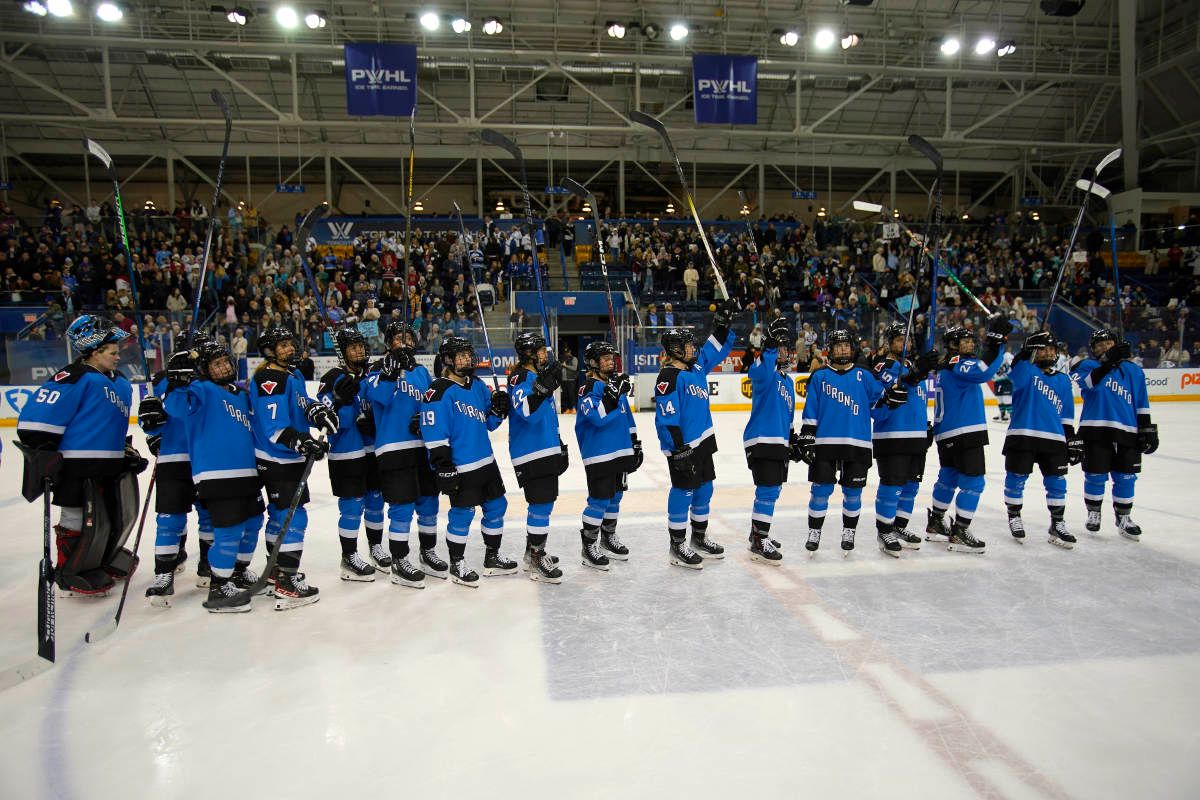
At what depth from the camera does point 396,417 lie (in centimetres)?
485

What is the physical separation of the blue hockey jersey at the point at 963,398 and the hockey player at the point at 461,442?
130 inches

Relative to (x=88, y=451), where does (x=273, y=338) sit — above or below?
above

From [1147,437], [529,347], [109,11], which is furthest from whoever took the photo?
[109,11]

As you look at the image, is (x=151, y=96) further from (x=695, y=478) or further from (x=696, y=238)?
(x=695, y=478)

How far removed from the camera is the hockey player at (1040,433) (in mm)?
5629

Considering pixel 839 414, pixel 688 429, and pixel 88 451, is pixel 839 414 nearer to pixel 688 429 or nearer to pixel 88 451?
pixel 688 429

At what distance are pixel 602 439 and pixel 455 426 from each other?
3.26 ft

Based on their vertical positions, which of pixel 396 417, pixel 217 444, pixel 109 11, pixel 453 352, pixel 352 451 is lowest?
pixel 352 451

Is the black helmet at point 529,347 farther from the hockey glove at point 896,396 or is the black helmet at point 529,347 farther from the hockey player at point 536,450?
the hockey glove at point 896,396

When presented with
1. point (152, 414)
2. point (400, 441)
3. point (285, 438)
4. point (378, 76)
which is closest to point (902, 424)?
point (400, 441)

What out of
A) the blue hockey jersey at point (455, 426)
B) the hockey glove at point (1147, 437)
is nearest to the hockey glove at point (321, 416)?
the blue hockey jersey at point (455, 426)

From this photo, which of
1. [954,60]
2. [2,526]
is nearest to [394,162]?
[954,60]

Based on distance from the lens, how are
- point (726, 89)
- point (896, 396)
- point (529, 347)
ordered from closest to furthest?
point (529, 347)
point (896, 396)
point (726, 89)

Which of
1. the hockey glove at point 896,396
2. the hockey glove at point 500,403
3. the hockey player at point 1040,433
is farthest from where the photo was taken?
the hockey player at point 1040,433
